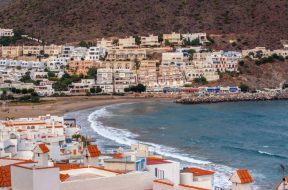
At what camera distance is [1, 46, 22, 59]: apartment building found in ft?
342

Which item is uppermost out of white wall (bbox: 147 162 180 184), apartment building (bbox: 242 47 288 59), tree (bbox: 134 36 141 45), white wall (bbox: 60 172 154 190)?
tree (bbox: 134 36 141 45)

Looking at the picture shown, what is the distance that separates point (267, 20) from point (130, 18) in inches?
837

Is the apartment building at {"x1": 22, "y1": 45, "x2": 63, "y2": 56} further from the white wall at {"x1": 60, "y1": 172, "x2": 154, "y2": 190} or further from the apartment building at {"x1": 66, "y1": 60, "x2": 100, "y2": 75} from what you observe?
the white wall at {"x1": 60, "y1": 172, "x2": 154, "y2": 190}

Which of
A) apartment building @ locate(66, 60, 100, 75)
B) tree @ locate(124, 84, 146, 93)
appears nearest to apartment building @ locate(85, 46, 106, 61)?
apartment building @ locate(66, 60, 100, 75)

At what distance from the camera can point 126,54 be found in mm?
101500

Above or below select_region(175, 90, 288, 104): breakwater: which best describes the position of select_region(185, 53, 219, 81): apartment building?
above

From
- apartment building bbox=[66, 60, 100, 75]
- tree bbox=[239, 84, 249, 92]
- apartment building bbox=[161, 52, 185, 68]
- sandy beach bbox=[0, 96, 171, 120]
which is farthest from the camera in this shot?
apartment building bbox=[161, 52, 185, 68]

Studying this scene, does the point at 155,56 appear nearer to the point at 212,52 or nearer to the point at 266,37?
the point at 212,52

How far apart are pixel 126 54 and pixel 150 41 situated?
20.8 feet

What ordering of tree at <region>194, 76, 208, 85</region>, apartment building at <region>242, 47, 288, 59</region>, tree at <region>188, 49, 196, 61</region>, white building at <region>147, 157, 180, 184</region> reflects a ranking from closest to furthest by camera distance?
white building at <region>147, 157, 180, 184</region> → tree at <region>194, 76, 208, 85</region> → tree at <region>188, 49, 196, 61</region> → apartment building at <region>242, 47, 288, 59</region>

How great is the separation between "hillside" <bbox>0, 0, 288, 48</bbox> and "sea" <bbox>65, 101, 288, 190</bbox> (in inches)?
1557

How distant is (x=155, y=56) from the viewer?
102500 millimetres

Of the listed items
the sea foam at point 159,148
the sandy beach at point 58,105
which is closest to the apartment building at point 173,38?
the sandy beach at point 58,105

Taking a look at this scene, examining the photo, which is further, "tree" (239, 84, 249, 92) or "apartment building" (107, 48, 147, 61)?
"apartment building" (107, 48, 147, 61)
